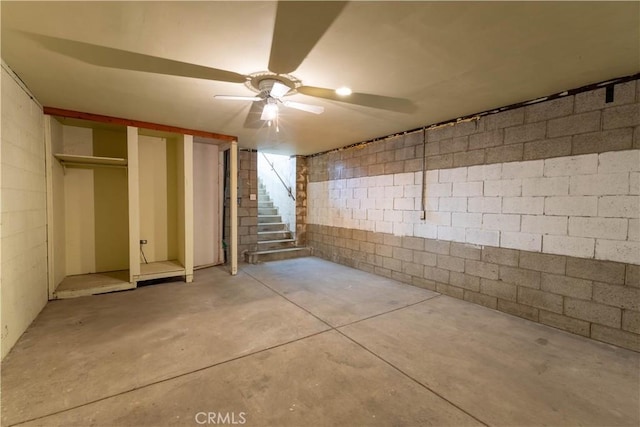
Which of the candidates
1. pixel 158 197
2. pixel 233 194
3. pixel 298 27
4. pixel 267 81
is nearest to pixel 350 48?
pixel 298 27

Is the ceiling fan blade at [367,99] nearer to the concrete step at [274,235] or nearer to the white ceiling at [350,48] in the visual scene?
the white ceiling at [350,48]

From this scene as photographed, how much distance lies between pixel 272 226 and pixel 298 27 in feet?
17.7

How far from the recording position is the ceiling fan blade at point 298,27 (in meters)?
1.52

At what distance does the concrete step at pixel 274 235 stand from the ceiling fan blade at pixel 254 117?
3.01 metres

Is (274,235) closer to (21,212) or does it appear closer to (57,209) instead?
(57,209)

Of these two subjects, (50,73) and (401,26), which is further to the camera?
(50,73)

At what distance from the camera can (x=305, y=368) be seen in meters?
2.06

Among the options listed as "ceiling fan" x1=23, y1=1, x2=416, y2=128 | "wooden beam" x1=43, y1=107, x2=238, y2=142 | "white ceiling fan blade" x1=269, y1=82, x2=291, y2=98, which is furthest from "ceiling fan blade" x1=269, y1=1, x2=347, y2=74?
"wooden beam" x1=43, y1=107, x2=238, y2=142

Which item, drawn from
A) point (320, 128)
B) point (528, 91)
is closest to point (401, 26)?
point (528, 91)

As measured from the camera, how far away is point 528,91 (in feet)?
8.90

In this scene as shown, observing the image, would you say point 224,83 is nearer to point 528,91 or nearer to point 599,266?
point 528,91

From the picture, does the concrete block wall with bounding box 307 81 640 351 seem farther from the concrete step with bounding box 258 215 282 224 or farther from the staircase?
the concrete step with bounding box 258 215 282 224

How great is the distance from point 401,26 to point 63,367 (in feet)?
11.1

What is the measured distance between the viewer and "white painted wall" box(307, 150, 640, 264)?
244cm
